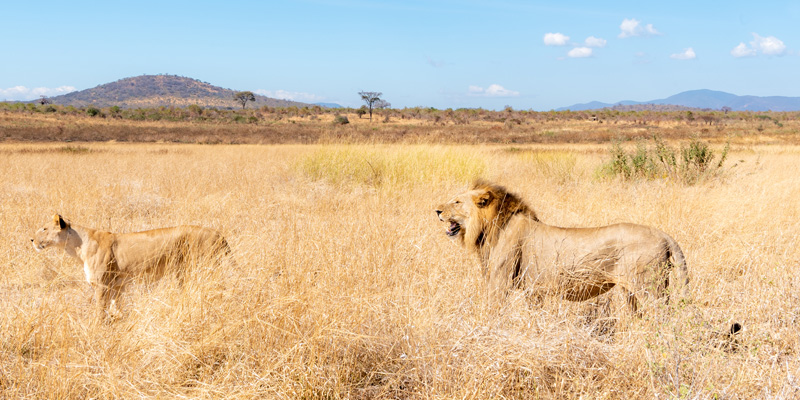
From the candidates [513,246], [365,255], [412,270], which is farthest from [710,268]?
[365,255]

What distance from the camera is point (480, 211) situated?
157 inches

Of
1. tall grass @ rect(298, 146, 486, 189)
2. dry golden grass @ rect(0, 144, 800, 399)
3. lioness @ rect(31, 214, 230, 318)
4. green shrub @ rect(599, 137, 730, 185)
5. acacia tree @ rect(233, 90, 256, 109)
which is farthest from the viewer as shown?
acacia tree @ rect(233, 90, 256, 109)

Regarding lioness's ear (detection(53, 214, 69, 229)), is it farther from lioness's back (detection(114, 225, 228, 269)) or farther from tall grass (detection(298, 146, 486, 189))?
tall grass (detection(298, 146, 486, 189))

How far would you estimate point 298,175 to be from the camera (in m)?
12.1

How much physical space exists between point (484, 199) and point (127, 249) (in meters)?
3.04

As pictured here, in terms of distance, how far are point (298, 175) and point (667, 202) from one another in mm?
7616

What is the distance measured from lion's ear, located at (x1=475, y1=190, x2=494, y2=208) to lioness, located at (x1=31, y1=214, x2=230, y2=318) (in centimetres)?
215

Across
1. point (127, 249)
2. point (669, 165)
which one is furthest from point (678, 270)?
point (669, 165)

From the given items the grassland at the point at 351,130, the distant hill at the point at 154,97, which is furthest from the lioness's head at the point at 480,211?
the distant hill at the point at 154,97

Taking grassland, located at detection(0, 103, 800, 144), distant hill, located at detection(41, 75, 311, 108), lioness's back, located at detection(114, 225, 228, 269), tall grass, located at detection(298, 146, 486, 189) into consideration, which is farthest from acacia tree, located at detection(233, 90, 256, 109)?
lioness's back, located at detection(114, 225, 228, 269)

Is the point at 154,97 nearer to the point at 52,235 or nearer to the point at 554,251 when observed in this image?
the point at 52,235

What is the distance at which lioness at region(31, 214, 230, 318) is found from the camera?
14.8ft

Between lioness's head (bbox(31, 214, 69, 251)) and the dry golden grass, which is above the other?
lioness's head (bbox(31, 214, 69, 251))

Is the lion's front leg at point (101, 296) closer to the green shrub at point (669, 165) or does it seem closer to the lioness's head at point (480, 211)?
the lioness's head at point (480, 211)
